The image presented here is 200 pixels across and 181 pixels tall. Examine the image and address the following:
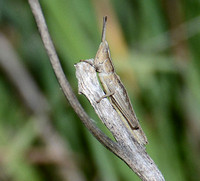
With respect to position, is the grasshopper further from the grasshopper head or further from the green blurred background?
the green blurred background

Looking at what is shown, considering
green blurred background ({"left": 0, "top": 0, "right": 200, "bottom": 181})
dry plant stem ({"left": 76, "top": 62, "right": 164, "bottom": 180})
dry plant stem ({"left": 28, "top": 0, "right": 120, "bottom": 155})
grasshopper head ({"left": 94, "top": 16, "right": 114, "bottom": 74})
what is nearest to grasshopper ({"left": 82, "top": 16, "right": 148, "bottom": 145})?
grasshopper head ({"left": 94, "top": 16, "right": 114, "bottom": 74})

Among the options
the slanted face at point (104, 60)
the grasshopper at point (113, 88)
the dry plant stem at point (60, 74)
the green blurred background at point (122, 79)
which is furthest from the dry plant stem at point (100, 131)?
the green blurred background at point (122, 79)

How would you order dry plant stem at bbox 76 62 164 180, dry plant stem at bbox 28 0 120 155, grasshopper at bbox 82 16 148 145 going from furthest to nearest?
1. grasshopper at bbox 82 16 148 145
2. dry plant stem at bbox 76 62 164 180
3. dry plant stem at bbox 28 0 120 155

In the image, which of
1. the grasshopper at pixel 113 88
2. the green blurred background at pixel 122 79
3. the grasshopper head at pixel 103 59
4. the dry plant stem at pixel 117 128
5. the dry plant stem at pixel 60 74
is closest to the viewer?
the dry plant stem at pixel 60 74

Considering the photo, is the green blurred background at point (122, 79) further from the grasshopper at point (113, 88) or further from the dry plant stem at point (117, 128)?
the dry plant stem at point (117, 128)

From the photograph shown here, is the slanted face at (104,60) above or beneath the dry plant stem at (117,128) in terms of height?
above

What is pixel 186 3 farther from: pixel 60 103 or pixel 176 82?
pixel 60 103

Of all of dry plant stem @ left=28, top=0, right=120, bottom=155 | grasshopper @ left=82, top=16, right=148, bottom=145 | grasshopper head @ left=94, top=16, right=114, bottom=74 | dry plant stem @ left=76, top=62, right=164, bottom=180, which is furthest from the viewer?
grasshopper head @ left=94, top=16, right=114, bottom=74

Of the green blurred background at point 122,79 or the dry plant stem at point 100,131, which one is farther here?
the green blurred background at point 122,79
